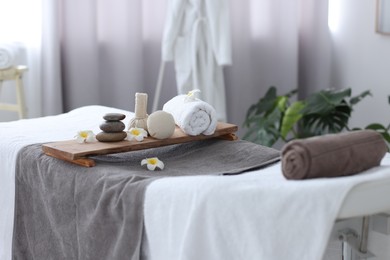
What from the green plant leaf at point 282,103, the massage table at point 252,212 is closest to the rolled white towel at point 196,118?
the massage table at point 252,212

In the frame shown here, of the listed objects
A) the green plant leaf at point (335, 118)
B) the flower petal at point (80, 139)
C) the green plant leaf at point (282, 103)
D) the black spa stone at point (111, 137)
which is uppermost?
the black spa stone at point (111, 137)

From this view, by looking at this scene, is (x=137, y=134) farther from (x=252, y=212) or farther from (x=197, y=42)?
(x=197, y=42)

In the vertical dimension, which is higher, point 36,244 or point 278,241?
point 278,241

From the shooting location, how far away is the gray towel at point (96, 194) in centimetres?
176

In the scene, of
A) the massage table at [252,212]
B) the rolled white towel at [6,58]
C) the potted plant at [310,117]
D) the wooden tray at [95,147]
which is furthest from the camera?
the potted plant at [310,117]

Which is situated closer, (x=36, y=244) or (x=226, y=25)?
(x=36, y=244)

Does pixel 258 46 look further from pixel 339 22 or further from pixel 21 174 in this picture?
pixel 21 174

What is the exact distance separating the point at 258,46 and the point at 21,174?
7.72ft

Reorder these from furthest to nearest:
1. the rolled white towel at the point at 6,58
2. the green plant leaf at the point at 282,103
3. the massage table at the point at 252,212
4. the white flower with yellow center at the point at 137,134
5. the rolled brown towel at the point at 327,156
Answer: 1. the green plant leaf at the point at 282,103
2. the rolled white towel at the point at 6,58
3. the white flower with yellow center at the point at 137,134
4. the rolled brown towel at the point at 327,156
5. the massage table at the point at 252,212

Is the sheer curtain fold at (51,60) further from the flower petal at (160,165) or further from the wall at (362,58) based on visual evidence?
the flower petal at (160,165)

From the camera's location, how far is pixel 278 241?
152cm

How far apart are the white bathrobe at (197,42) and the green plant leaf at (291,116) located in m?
0.38

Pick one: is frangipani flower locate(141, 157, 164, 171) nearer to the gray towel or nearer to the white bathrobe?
the gray towel

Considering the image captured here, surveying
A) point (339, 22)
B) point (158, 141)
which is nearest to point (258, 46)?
point (339, 22)
